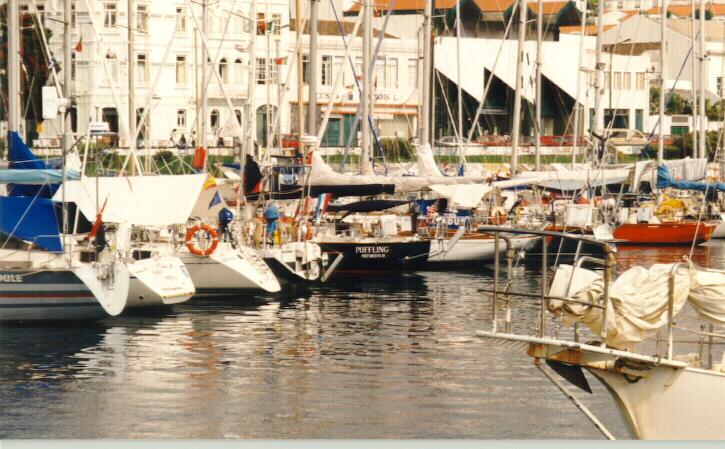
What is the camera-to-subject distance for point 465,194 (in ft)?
104

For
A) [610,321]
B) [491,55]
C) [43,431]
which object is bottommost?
[43,431]

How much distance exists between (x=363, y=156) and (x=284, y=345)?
10825 millimetres

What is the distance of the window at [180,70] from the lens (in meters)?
55.0

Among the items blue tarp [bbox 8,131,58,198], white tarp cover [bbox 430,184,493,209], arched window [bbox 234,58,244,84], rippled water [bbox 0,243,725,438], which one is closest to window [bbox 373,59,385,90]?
arched window [bbox 234,58,244,84]

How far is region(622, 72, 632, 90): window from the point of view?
69.1m

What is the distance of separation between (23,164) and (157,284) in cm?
257

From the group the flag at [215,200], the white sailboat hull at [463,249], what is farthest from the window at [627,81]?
the flag at [215,200]

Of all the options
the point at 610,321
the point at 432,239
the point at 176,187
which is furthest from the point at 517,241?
the point at 610,321

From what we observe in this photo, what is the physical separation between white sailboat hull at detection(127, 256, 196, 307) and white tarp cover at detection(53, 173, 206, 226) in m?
0.61

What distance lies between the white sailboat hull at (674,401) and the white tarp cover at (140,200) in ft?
40.7

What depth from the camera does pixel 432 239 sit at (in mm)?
30312

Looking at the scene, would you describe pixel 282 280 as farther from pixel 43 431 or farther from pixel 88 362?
pixel 43 431

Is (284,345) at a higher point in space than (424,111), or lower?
lower

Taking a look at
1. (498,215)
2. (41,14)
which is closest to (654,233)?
(498,215)
